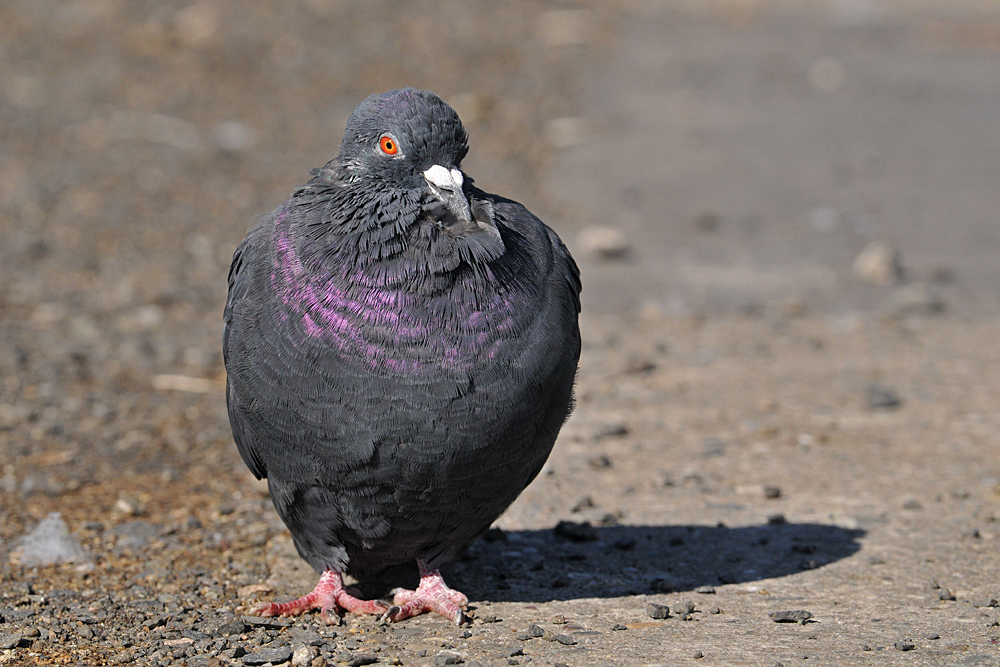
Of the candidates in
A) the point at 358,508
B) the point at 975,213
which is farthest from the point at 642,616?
the point at 975,213

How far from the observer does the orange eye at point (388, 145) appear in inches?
155

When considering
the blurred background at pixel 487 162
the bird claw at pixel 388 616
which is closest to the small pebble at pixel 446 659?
the bird claw at pixel 388 616

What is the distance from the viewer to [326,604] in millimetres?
4328

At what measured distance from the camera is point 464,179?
4.01 meters

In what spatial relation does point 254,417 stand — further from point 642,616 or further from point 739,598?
point 739,598

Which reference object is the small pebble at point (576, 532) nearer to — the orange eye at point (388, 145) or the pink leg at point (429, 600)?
the pink leg at point (429, 600)

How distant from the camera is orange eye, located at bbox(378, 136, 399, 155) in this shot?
395 cm

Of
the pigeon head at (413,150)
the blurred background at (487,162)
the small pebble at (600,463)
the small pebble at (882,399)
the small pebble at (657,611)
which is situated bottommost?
the small pebble at (657,611)

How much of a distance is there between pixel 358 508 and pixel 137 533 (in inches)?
62.4

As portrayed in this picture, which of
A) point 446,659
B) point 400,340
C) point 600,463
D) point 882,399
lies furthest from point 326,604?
point 882,399

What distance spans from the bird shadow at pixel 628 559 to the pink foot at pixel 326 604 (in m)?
0.38

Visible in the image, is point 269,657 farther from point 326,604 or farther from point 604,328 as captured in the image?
point 604,328

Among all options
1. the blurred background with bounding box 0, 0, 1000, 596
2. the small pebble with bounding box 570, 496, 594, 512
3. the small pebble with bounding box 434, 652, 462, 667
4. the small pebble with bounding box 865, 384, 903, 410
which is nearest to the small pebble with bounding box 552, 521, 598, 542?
the small pebble with bounding box 570, 496, 594, 512

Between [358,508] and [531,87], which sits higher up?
[531,87]
